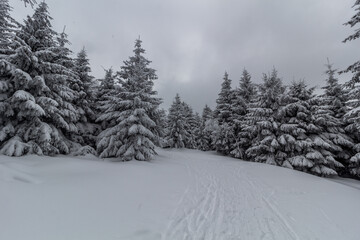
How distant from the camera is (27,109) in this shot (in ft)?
35.0

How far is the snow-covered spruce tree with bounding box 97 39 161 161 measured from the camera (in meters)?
13.8

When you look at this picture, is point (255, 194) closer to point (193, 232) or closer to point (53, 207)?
point (193, 232)

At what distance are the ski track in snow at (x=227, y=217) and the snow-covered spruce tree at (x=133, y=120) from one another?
21.1 ft

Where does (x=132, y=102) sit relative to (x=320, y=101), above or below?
below

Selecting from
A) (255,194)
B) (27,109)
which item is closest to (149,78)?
(27,109)

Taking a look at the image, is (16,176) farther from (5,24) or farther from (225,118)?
(225,118)

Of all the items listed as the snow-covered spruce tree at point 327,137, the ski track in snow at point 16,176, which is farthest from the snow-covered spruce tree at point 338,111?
the ski track in snow at point 16,176

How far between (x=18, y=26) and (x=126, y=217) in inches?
521

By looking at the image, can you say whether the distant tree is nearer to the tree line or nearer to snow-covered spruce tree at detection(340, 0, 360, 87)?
the tree line

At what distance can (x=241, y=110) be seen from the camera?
25.5m

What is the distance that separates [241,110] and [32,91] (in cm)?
2222

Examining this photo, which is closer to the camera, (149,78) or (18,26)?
(18,26)

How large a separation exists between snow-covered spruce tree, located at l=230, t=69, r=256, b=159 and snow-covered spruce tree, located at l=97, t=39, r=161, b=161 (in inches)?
498

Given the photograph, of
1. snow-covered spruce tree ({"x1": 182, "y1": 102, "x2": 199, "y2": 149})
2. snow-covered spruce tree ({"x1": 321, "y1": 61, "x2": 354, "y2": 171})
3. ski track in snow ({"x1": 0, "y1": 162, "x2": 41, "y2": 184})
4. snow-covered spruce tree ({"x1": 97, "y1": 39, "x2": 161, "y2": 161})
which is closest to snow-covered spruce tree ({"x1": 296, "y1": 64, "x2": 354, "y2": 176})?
snow-covered spruce tree ({"x1": 321, "y1": 61, "x2": 354, "y2": 171})
